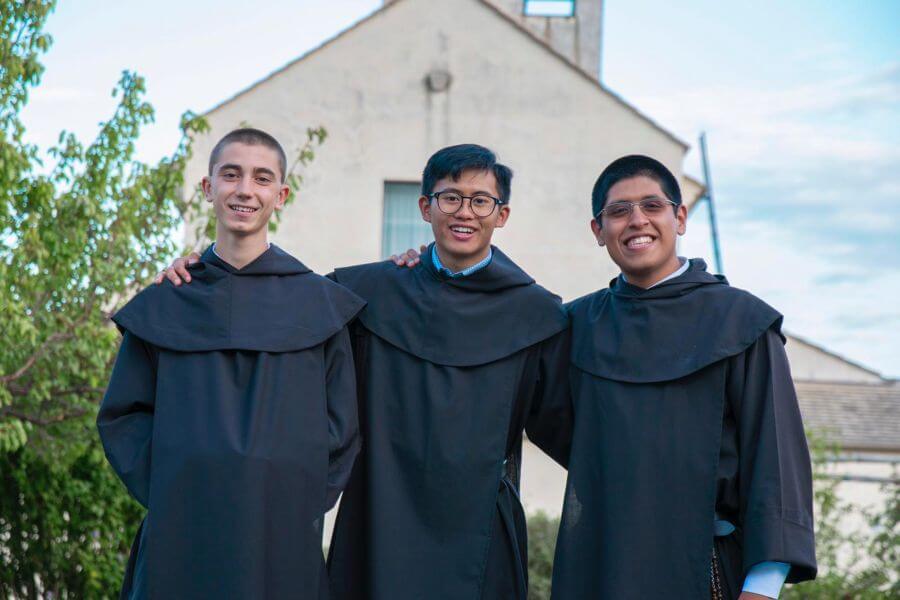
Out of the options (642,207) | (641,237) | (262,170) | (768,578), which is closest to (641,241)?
(641,237)

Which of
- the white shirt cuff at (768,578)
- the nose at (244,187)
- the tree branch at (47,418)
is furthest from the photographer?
the tree branch at (47,418)

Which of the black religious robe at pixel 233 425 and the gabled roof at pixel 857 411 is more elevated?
the gabled roof at pixel 857 411

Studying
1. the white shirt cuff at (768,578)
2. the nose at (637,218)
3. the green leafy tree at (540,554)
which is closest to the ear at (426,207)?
the nose at (637,218)

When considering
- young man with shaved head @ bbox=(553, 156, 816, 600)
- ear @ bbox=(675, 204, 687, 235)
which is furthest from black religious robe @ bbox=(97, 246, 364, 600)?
ear @ bbox=(675, 204, 687, 235)

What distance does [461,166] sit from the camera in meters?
4.40

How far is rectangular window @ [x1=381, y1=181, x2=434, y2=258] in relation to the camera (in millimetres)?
14125

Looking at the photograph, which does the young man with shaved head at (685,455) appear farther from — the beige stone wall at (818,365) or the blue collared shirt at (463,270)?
the beige stone wall at (818,365)

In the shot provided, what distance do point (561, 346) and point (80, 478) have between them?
496 cm

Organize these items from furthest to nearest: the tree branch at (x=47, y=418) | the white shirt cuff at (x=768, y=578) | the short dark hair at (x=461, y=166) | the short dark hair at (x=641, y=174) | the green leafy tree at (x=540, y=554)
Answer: the green leafy tree at (x=540, y=554) < the tree branch at (x=47, y=418) < the short dark hair at (x=461, y=166) < the short dark hair at (x=641, y=174) < the white shirt cuff at (x=768, y=578)

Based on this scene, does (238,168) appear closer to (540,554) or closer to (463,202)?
(463,202)

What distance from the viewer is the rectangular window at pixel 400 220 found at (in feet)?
46.3

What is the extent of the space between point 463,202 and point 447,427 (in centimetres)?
88

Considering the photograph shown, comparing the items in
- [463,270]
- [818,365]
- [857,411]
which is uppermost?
[818,365]

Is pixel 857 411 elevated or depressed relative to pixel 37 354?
elevated
